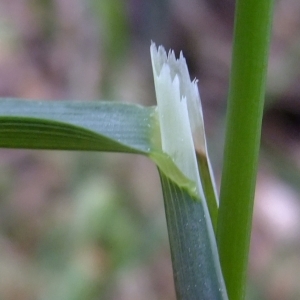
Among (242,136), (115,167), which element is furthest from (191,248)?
(115,167)

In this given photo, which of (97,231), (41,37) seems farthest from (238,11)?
(41,37)

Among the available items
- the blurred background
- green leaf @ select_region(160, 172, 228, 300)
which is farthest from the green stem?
the blurred background

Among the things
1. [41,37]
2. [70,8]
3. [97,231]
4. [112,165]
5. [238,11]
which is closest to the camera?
[238,11]

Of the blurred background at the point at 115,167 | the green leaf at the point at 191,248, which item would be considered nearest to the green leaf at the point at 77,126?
the green leaf at the point at 191,248

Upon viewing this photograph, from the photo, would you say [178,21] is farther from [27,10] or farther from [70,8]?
[27,10]

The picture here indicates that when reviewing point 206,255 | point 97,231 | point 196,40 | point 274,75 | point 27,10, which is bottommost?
point 206,255

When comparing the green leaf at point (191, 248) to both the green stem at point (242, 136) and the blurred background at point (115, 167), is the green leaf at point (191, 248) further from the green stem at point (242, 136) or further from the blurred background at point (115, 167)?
the blurred background at point (115, 167)

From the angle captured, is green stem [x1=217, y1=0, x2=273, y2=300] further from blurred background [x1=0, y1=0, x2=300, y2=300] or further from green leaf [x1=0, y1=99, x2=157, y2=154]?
blurred background [x1=0, y1=0, x2=300, y2=300]
